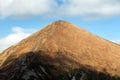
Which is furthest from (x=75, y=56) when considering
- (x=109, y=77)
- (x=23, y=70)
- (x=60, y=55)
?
(x=23, y=70)

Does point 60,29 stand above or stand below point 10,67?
above

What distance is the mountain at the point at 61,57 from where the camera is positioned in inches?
6146

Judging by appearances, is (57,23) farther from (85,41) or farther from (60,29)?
(85,41)

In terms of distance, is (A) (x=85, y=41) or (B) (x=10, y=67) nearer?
(B) (x=10, y=67)

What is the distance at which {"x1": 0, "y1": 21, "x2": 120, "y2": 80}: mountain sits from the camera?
15610 centimetres

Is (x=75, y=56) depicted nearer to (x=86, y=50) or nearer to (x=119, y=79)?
(x=86, y=50)

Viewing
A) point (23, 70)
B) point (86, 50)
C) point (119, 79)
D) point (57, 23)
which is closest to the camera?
point (23, 70)

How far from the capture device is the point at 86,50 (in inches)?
7008

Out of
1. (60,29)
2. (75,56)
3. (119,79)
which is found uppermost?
(60,29)

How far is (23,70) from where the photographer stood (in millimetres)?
153500

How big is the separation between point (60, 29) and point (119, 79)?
142ft

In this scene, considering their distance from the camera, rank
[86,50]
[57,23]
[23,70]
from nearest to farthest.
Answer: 1. [23,70]
2. [86,50]
3. [57,23]

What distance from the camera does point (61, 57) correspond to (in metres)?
168

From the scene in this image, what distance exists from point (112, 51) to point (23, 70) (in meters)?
54.7
